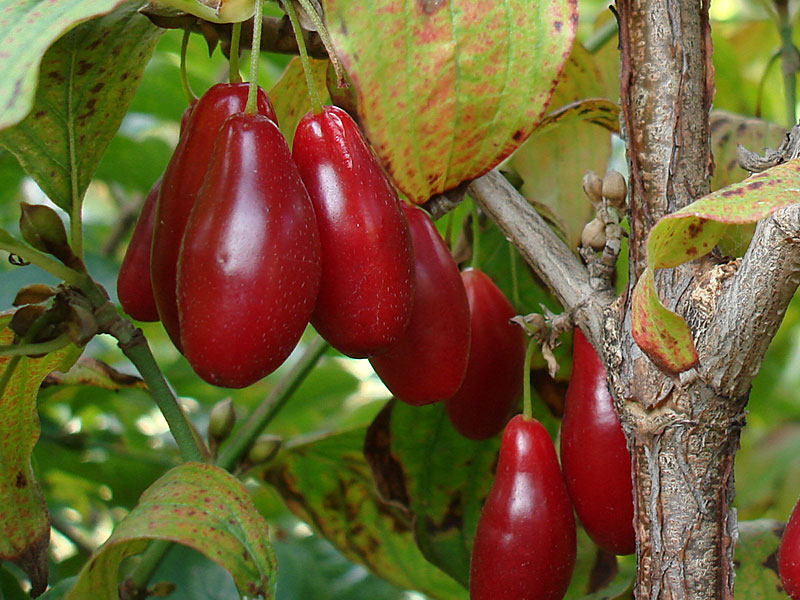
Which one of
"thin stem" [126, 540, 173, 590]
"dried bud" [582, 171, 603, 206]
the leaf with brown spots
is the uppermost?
"dried bud" [582, 171, 603, 206]

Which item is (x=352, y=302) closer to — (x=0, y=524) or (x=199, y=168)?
(x=199, y=168)

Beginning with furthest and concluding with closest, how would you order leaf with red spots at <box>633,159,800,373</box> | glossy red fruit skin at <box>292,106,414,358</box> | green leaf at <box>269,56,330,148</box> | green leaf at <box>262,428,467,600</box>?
green leaf at <box>262,428,467,600</box> < green leaf at <box>269,56,330,148</box> < glossy red fruit skin at <box>292,106,414,358</box> < leaf with red spots at <box>633,159,800,373</box>

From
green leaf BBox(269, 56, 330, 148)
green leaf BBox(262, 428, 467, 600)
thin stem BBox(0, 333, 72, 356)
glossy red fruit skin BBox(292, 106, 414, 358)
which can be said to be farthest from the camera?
green leaf BBox(262, 428, 467, 600)

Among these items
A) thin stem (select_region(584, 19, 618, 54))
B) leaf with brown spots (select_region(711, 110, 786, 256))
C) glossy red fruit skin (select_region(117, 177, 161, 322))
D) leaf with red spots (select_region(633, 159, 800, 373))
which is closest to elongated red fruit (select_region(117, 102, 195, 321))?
glossy red fruit skin (select_region(117, 177, 161, 322))

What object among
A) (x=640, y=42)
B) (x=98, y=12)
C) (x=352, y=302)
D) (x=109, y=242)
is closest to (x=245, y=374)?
(x=352, y=302)

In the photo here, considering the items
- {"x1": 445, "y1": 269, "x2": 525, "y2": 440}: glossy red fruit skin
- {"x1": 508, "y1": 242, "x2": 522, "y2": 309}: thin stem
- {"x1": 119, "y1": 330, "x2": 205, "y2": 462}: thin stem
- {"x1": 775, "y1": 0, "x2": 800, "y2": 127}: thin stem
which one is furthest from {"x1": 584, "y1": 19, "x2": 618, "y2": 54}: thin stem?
{"x1": 119, "y1": 330, "x2": 205, "y2": 462}: thin stem

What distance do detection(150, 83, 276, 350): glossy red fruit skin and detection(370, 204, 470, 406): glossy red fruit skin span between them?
141mm

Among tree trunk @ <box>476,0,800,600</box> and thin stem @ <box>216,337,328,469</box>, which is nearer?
tree trunk @ <box>476,0,800,600</box>

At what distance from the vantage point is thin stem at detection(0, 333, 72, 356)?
60cm

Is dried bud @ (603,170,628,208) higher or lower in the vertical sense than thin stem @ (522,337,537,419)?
higher

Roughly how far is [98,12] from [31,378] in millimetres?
354

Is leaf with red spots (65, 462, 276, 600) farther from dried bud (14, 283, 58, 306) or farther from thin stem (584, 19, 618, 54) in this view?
thin stem (584, 19, 618, 54)

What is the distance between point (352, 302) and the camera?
1.66ft

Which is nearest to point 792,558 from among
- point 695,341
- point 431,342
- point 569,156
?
point 695,341
